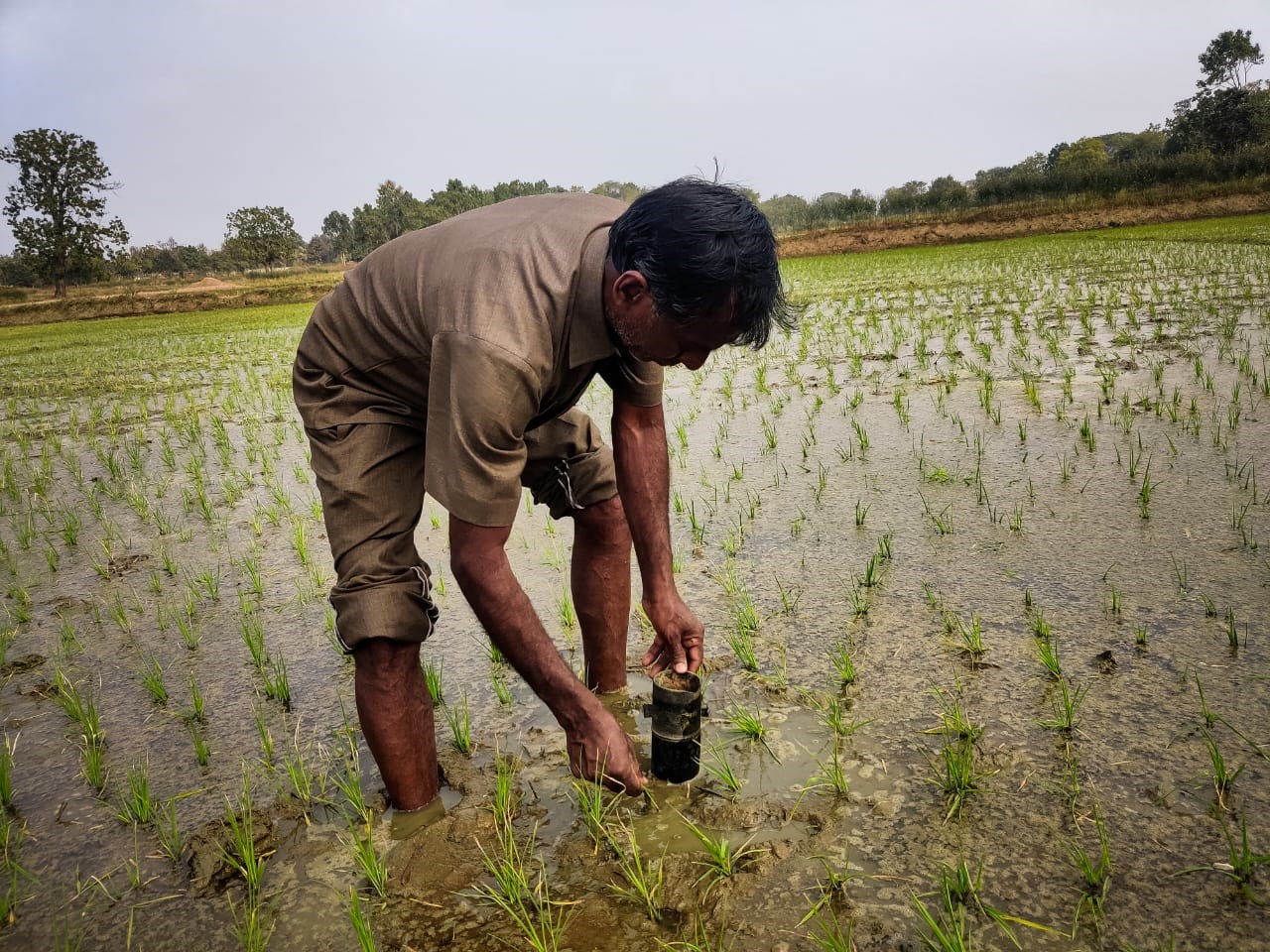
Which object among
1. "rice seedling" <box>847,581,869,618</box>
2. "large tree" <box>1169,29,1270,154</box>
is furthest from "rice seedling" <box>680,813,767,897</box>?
"large tree" <box>1169,29,1270,154</box>

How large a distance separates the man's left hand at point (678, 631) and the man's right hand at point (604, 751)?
0.31 m

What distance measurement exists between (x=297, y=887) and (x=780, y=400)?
170 inches

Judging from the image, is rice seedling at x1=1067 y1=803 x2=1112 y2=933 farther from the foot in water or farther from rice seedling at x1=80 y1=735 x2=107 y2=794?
rice seedling at x1=80 y1=735 x2=107 y2=794

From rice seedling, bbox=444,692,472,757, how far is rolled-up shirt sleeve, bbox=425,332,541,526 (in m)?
0.82

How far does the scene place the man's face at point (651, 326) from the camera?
139 centimetres

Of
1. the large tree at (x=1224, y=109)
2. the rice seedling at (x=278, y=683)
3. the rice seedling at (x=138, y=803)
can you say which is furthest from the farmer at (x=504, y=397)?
the large tree at (x=1224, y=109)

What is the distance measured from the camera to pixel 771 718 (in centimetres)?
194

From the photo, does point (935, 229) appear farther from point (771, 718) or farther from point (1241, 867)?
point (1241, 867)

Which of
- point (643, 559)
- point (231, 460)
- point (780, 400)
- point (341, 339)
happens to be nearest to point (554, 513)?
point (643, 559)

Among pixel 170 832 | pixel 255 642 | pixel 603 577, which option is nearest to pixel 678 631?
pixel 603 577

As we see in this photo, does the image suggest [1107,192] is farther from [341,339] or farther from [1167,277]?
[341,339]

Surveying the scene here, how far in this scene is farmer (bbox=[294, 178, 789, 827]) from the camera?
133 centimetres

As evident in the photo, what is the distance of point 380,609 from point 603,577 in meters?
0.61

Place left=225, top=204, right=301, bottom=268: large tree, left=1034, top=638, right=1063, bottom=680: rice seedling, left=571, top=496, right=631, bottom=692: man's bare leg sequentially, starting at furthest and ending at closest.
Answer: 1. left=225, top=204, right=301, bottom=268: large tree
2. left=571, top=496, right=631, bottom=692: man's bare leg
3. left=1034, top=638, right=1063, bottom=680: rice seedling
